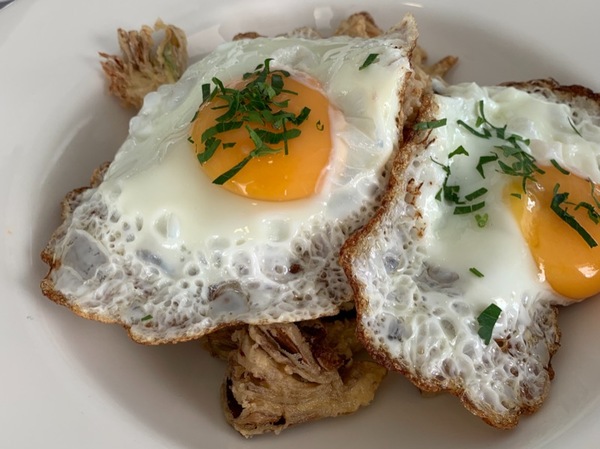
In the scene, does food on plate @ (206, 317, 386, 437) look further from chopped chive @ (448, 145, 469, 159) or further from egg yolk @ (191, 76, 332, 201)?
chopped chive @ (448, 145, 469, 159)

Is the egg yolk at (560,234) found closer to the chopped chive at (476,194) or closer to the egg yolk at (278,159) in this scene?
the chopped chive at (476,194)

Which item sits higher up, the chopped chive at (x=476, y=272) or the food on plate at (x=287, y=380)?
the chopped chive at (x=476, y=272)

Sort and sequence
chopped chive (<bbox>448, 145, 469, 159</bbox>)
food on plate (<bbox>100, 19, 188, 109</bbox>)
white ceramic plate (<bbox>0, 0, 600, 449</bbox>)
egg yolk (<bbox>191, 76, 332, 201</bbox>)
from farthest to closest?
1. food on plate (<bbox>100, 19, 188, 109</bbox>)
2. chopped chive (<bbox>448, 145, 469, 159</bbox>)
3. egg yolk (<bbox>191, 76, 332, 201</bbox>)
4. white ceramic plate (<bbox>0, 0, 600, 449</bbox>)

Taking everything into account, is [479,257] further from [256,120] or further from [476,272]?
[256,120]

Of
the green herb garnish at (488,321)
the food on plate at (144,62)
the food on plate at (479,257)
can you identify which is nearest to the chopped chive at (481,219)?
the food on plate at (479,257)

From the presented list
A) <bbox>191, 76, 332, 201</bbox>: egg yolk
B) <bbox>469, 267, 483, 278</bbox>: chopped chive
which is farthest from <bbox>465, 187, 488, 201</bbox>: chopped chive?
<bbox>191, 76, 332, 201</bbox>: egg yolk

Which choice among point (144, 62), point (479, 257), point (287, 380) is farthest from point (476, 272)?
point (144, 62)

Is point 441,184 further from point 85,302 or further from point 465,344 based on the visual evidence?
point 85,302
